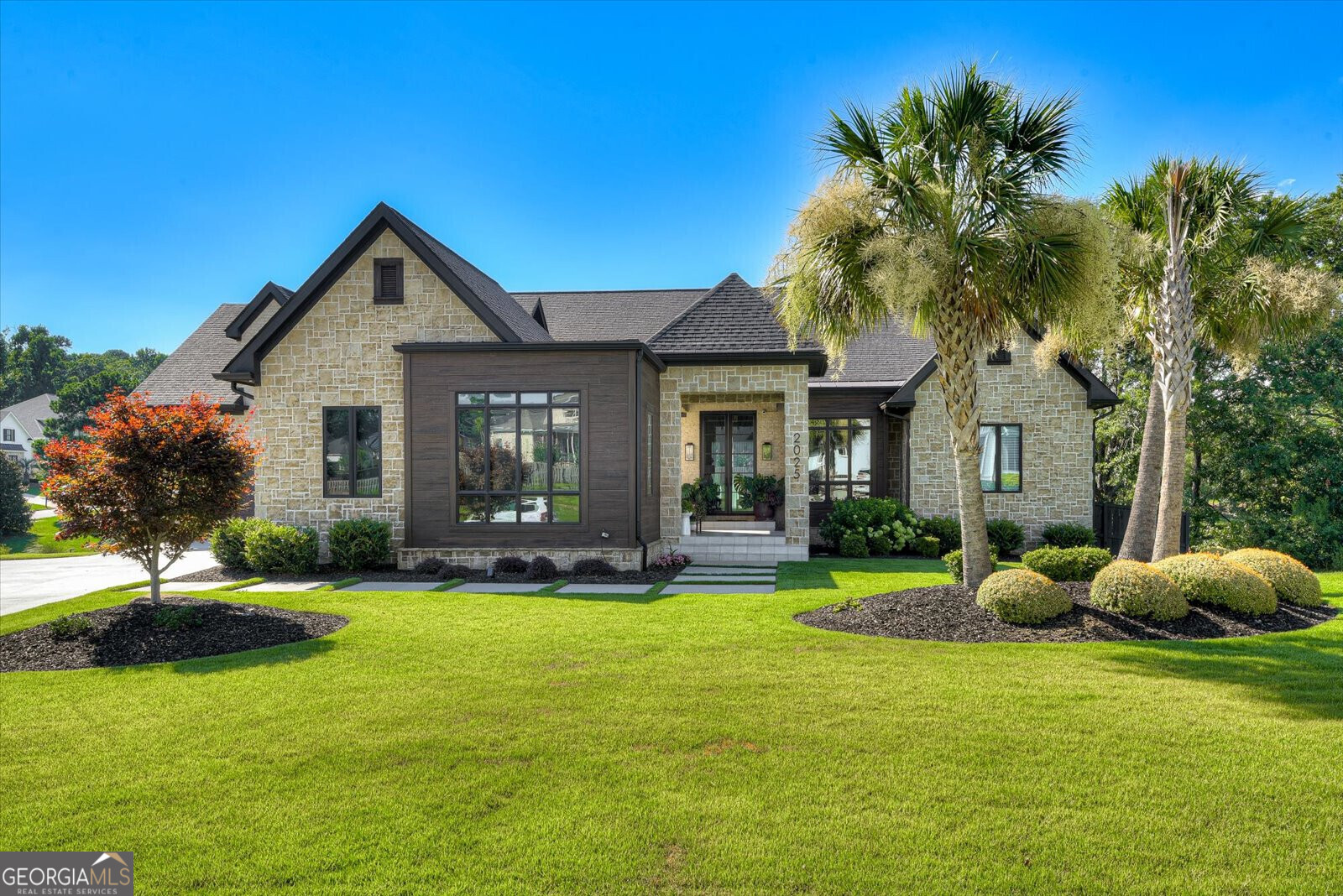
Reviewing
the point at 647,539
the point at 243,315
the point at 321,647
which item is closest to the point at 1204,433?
the point at 647,539

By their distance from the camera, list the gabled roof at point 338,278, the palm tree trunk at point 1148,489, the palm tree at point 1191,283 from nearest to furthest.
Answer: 1. the palm tree at point 1191,283
2. the palm tree trunk at point 1148,489
3. the gabled roof at point 338,278

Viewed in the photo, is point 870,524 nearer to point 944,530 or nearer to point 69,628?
point 944,530

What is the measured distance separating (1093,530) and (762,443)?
795 centimetres

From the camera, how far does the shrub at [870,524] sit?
16234mm

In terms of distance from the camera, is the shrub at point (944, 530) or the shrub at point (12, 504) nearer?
the shrub at point (944, 530)

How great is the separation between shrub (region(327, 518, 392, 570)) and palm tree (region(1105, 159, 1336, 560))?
1298 cm

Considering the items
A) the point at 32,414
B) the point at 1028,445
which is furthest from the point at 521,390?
the point at 32,414

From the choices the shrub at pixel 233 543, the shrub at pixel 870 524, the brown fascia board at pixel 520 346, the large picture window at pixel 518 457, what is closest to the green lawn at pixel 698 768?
the large picture window at pixel 518 457

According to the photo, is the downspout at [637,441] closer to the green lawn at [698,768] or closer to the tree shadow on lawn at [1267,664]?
the green lawn at [698,768]

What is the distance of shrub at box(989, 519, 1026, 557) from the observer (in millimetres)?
16359

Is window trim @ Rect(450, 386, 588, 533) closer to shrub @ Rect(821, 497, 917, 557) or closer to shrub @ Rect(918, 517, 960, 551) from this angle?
shrub @ Rect(821, 497, 917, 557)

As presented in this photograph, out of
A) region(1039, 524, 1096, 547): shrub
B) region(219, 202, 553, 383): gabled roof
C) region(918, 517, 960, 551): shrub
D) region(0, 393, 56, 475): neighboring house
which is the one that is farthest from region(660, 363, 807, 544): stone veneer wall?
region(0, 393, 56, 475): neighboring house

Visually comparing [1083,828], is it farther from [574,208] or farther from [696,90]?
[574,208]

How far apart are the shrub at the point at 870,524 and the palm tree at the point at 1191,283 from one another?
4681 mm
